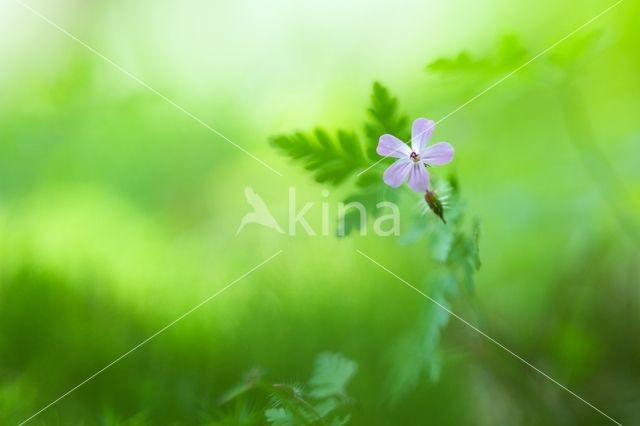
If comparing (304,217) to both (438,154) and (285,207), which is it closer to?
(285,207)

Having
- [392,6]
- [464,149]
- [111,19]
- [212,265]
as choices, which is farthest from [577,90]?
[111,19]

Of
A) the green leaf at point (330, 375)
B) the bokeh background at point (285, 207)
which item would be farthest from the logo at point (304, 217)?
the green leaf at point (330, 375)

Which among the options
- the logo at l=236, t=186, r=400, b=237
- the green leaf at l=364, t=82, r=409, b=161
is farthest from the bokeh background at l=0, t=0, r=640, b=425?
the green leaf at l=364, t=82, r=409, b=161

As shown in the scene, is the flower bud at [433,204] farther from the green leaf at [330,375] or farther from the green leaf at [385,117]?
the green leaf at [330,375]

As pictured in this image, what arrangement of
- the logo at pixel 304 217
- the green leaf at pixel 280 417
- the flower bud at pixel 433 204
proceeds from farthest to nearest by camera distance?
1. the logo at pixel 304 217
2. the flower bud at pixel 433 204
3. the green leaf at pixel 280 417

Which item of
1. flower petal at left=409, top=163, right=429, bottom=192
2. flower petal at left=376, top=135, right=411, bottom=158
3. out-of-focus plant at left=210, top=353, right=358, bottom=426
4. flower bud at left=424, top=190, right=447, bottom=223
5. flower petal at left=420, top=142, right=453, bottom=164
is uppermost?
flower petal at left=376, top=135, right=411, bottom=158

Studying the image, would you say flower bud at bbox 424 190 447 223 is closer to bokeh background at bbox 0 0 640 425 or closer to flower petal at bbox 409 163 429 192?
flower petal at bbox 409 163 429 192
